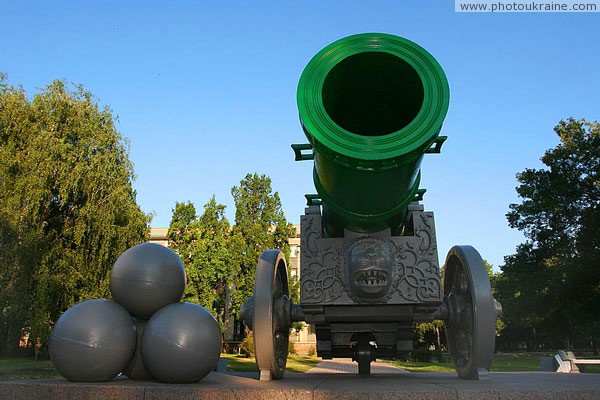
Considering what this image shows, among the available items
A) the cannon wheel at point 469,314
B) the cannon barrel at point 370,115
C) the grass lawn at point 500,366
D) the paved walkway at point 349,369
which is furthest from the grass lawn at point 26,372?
the grass lawn at point 500,366

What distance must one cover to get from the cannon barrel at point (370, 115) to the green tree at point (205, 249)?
2724 cm

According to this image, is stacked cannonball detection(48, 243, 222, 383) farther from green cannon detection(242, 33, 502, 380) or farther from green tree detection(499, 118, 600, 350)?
green tree detection(499, 118, 600, 350)

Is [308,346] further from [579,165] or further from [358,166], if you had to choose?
[358,166]

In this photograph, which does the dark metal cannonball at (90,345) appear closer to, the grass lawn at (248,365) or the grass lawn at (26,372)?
the grass lawn at (26,372)

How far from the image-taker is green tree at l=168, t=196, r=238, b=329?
3047cm

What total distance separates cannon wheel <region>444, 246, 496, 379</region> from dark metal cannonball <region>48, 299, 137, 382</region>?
3397mm

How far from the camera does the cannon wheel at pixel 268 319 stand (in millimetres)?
4871

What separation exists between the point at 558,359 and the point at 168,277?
34.3 feet

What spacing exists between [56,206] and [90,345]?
Result: 51.0 feet

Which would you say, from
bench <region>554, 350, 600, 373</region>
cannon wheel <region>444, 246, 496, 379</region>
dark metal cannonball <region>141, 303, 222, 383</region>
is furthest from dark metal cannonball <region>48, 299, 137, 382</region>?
bench <region>554, 350, 600, 373</region>

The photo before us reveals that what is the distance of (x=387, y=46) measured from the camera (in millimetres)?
3559

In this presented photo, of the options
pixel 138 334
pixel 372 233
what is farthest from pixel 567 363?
pixel 138 334

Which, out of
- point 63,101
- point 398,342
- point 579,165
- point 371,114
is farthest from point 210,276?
point 371,114

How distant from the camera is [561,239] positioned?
2652 centimetres
